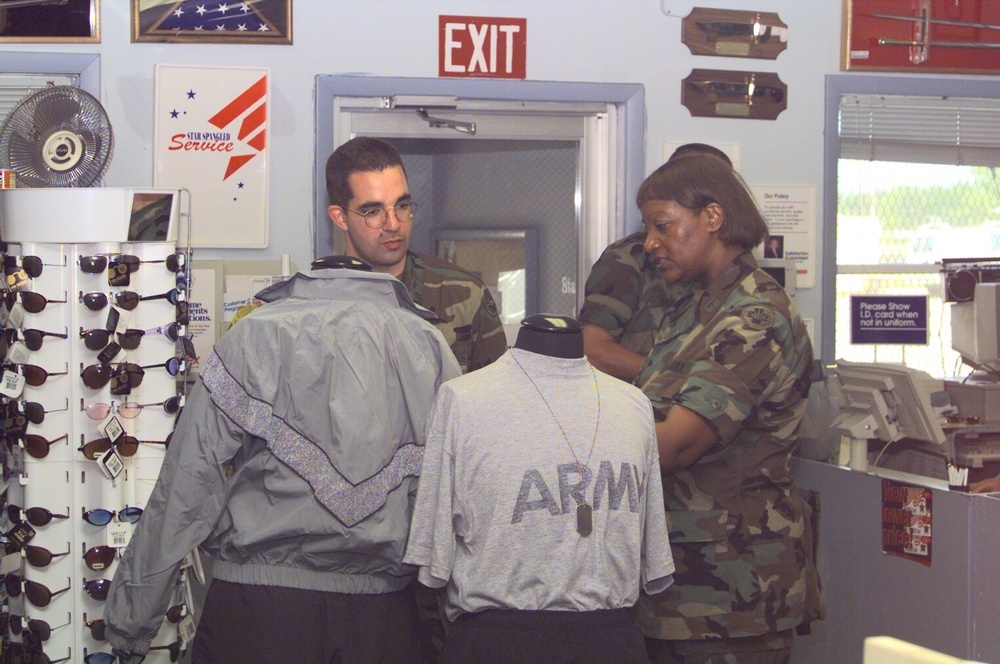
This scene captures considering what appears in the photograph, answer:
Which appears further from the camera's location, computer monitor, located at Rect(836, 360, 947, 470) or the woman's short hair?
computer monitor, located at Rect(836, 360, 947, 470)

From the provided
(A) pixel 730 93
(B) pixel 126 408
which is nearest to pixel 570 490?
(B) pixel 126 408

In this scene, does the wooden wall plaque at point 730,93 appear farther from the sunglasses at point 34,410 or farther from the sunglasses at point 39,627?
the sunglasses at point 39,627

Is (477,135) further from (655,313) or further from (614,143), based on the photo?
(655,313)

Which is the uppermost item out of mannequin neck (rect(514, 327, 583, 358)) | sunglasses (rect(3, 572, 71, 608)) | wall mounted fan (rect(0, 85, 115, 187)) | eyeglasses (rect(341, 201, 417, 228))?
wall mounted fan (rect(0, 85, 115, 187))

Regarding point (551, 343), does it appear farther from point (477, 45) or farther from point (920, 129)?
point (920, 129)

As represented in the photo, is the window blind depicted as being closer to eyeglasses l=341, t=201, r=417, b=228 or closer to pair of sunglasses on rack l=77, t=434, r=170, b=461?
eyeglasses l=341, t=201, r=417, b=228

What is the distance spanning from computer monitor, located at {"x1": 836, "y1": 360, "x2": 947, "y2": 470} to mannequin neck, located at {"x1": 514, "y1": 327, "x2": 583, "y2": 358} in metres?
1.55

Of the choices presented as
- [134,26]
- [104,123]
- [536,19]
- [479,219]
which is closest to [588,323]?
[479,219]

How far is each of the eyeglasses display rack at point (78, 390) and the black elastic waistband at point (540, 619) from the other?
1263mm

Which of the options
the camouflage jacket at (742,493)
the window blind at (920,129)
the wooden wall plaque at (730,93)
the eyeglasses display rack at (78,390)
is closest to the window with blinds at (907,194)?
the window blind at (920,129)

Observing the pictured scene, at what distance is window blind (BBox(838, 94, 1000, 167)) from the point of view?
4.10m

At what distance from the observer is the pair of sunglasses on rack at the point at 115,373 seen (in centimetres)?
278

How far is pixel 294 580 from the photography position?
2.06 metres

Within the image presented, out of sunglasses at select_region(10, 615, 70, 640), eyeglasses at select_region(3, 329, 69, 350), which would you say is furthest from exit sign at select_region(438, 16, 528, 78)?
sunglasses at select_region(10, 615, 70, 640)
